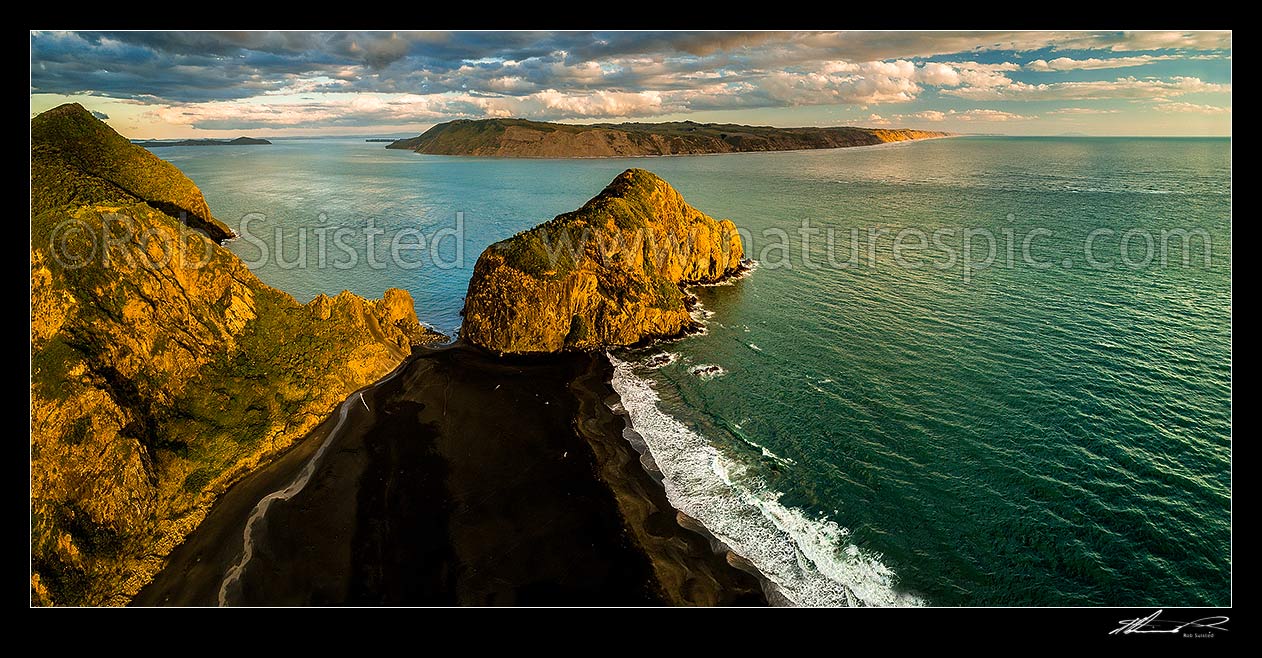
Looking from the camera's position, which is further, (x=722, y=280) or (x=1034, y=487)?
(x=722, y=280)

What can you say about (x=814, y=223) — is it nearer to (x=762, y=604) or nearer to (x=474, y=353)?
(x=474, y=353)

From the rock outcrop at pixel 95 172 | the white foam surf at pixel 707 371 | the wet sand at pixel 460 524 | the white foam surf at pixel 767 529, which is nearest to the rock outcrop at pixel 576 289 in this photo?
the white foam surf at pixel 707 371

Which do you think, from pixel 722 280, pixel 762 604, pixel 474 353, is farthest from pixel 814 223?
pixel 762 604

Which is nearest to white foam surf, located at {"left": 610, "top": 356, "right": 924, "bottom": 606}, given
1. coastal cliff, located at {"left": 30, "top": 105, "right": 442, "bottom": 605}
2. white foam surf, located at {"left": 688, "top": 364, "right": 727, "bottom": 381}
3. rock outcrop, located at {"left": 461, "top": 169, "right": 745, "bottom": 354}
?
white foam surf, located at {"left": 688, "top": 364, "right": 727, "bottom": 381}

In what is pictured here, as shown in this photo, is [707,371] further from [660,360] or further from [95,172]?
[95,172]
